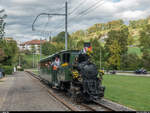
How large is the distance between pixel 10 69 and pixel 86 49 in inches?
1989

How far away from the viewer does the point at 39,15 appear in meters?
22.4

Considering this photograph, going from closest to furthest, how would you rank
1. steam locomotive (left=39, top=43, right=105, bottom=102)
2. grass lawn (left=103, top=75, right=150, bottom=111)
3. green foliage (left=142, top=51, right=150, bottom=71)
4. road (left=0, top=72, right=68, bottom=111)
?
road (left=0, top=72, right=68, bottom=111), grass lawn (left=103, top=75, right=150, bottom=111), steam locomotive (left=39, top=43, right=105, bottom=102), green foliage (left=142, top=51, right=150, bottom=71)

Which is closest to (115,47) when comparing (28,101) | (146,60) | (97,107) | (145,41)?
(145,41)

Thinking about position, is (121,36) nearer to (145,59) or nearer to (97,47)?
(97,47)

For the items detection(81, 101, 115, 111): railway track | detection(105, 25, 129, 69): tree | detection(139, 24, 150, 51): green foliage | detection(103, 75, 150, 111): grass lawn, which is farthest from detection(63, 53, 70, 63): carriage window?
detection(105, 25, 129, 69): tree

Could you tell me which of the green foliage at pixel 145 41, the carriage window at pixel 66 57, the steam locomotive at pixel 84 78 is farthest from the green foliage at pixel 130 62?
the steam locomotive at pixel 84 78

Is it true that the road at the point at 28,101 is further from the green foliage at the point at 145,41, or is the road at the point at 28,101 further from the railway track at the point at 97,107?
the green foliage at the point at 145,41

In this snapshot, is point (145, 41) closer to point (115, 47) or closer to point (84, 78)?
point (115, 47)

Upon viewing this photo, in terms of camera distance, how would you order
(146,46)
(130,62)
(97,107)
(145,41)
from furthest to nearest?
1. (145,41)
2. (146,46)
3. (130,62)
4. (97,107)

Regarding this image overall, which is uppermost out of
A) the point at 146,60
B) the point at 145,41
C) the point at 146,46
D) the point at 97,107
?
the point at 145,41

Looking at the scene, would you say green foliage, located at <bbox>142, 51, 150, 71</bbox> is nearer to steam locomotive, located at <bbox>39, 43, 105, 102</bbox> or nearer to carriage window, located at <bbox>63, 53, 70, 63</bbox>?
carriage window, located at <bbox>63, 53, 70, 63</bbox>

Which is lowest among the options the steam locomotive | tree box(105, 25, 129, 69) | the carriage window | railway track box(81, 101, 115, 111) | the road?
the road

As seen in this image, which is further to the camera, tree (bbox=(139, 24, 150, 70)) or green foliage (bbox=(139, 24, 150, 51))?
green foliage (bbox=(139, 24, 150, 51))

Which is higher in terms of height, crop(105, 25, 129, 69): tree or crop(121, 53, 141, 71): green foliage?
crop(105, 25, 129, 69): tree
